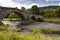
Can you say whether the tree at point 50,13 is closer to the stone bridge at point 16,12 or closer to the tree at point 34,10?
the tree at point 34,10

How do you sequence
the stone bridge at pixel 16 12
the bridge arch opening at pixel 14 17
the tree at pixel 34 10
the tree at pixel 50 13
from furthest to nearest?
the bridge arch opening at pixel 14 17
the tree at pixel 34 10
the tree at pixel 50 13
the stone bridge at pixel 16 12

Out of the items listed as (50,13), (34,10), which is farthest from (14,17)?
(50,13)

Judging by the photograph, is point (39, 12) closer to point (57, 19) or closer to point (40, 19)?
point (40, 19)

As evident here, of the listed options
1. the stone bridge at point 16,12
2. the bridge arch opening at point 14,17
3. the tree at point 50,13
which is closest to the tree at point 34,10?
the stone bridge at point 16,12

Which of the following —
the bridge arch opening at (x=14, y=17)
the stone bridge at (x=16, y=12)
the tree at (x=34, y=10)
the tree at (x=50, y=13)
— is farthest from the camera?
the bridge arch opening at (x=14, y=17)

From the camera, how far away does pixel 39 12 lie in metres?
29.9

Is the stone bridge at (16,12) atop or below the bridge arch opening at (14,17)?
atop

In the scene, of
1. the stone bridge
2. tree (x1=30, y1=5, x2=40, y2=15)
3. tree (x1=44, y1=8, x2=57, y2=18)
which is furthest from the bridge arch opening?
tree (x1=44, y1=8, x2=57, y2=18)

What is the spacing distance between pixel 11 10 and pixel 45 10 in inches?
179

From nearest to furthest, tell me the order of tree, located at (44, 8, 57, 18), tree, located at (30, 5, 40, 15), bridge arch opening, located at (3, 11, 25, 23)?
1. tree, located at (44, 8, 57, 18)
2. tree, located at (30, 5, 40, 15)
3. bridge arch opening, located at (3, 11, 25, 23)

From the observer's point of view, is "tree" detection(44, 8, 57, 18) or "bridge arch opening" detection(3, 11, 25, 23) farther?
"bridge arch opening" detection(3, 11, 25, 23)

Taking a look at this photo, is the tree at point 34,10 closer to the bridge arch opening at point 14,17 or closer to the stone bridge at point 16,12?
the stone bridge at point 16,12

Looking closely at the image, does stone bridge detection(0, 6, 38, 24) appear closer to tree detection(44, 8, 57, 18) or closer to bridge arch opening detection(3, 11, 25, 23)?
bridge arch opening detection(3, 11, 25, 23)

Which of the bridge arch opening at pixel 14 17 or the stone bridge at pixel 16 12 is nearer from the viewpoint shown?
the stone bridge at pixel 16 12
